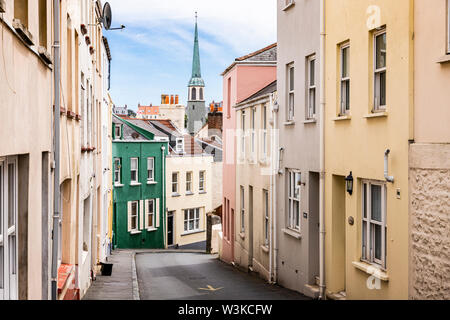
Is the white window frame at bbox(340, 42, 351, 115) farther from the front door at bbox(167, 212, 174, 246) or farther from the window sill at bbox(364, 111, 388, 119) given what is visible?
the front door at bbox(167, 212, 174, 246)

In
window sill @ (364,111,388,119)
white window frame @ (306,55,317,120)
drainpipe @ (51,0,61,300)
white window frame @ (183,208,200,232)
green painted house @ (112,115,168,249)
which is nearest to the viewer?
drainpipe @ (51,0,61,300)

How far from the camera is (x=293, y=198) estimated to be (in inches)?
685

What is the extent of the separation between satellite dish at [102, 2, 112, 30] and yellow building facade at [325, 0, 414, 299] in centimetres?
641

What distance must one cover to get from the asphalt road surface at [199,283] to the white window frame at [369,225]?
11.0 feet

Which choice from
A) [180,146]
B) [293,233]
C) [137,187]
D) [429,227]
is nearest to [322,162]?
[293,233]

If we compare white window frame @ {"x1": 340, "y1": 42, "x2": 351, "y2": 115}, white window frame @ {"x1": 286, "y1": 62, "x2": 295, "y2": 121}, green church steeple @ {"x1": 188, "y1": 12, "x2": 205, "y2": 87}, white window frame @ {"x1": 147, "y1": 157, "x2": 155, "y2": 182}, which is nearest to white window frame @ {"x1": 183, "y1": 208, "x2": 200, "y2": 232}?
white window frame @ {"x1": 147, "y1": 157, "x2": 155, "y2": 182}

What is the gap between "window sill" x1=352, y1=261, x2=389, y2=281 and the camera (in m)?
11.2

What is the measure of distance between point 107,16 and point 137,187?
23107 mm

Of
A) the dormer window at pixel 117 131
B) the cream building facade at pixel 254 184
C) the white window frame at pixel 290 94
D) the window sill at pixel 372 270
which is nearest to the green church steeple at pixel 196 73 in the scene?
the dormer window at pixel 117 131

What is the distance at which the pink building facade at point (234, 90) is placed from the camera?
26531 mm

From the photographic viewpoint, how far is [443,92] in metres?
9.07

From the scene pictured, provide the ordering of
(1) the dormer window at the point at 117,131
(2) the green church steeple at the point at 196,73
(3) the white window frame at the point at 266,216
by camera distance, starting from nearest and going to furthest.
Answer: (3) the white window frame at the point at 266,216, (1) the dormer window at the point at 117,131, (2) the green church steeple at the point at 196,73

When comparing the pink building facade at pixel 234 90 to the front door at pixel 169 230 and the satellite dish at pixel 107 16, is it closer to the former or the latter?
the satellite dish at pixel 107 16

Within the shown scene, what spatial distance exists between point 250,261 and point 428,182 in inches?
573
